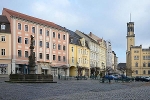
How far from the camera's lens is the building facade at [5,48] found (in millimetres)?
52406

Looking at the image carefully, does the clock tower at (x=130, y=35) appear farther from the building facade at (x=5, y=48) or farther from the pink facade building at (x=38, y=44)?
the building facade at (x=5, y=48)

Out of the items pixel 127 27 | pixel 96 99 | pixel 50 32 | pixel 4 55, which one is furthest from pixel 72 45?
pixel 127 27

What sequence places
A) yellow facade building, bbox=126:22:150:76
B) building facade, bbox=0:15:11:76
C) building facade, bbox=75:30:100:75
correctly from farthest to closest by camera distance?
yellow facade building, bbox=126:22:150:76 → building facade, bbox=75:30:100:75 → building facade, bbox=0:15:11:76

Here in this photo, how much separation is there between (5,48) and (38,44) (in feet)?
28.2

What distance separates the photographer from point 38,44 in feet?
194

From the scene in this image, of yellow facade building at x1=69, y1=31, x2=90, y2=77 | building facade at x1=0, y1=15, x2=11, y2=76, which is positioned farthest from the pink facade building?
yellow facade building at x1=69, y1=31, x2=90, y2=77

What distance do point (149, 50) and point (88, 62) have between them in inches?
2059

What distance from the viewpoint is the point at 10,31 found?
53594 millimetres

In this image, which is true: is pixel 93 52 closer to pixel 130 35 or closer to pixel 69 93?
pixel 130 35

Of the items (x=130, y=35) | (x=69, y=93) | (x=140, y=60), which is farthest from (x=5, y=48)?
(x=130, y=35)

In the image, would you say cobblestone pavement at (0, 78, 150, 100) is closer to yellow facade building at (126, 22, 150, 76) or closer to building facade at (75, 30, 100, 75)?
building facade at (75, 30, 100, 75)

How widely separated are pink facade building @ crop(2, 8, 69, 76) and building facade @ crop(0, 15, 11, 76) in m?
0.75

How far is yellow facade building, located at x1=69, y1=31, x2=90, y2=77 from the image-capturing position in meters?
70.1

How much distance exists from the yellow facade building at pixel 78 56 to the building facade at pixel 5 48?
20430 millimetres
